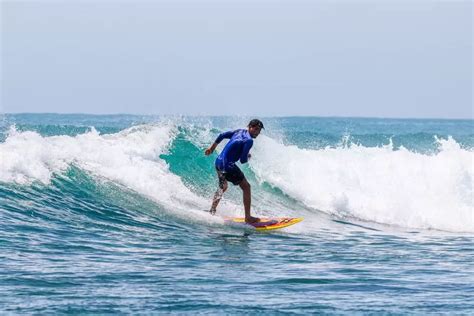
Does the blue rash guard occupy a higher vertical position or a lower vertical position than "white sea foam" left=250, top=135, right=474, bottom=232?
higher

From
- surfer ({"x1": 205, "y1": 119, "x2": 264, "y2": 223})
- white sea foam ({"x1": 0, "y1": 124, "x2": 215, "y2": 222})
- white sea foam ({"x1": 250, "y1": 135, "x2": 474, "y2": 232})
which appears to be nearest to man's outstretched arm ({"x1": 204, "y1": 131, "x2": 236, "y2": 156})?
surfer ({"x1": 205, "y1": 119, "x2": 264, "y2": 223})

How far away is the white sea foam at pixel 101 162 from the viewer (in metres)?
13.6

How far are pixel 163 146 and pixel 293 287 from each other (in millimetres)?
9176

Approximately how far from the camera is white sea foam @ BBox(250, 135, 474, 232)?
54.6ft

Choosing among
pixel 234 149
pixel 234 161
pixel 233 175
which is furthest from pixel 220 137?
pixel 233 175

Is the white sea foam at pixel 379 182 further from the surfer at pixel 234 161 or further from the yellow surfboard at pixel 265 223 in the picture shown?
the surfer at pixel 234 161

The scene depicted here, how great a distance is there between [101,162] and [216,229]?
3.59 metres

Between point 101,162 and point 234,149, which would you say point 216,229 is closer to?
point 234,149

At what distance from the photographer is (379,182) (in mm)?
19938

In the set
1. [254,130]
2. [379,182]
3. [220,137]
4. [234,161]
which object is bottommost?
[379,182]

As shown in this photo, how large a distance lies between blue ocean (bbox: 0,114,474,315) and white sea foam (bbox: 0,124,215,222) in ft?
0.11

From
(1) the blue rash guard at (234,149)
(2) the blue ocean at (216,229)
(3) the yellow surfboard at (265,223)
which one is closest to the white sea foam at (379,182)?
(2) the blue ocean at (216,229)

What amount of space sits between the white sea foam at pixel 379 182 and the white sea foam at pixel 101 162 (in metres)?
3.13

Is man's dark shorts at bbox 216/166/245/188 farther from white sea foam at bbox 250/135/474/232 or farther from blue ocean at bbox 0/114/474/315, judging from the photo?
white sea foam at bbox 250/135/474/232
